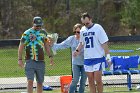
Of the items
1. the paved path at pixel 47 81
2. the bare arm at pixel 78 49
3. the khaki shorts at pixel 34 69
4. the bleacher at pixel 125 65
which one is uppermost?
the bare arm at pixel 78 49

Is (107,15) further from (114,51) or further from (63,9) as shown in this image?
(114,51)

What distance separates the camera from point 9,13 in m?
44.6

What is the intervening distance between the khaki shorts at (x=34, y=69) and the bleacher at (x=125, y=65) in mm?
3230

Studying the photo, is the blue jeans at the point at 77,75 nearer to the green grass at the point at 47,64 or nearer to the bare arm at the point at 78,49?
the bare arm at the point at 78,49

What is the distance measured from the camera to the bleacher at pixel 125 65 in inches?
519

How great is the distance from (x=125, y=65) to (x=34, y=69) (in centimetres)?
406

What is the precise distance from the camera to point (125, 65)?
13539 mm

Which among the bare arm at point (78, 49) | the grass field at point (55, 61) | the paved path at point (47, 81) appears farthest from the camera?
the grass field at point (55, 61)

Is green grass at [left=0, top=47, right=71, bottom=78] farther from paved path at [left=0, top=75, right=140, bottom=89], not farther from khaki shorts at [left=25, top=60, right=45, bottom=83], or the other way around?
khaki shorts at [left=25, top=60, right=45, bottom=83]

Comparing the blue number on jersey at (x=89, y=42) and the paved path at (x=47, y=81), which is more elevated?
the blue number on jersey at (x=89, y=42)

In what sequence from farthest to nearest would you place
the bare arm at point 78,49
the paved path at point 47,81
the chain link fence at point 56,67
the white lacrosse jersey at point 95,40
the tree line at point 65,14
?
the tree line at point 65,14, the paved path at point 47,81, the chain link fence at point 56,67, the bare arm at point 78,49, the white lacrosse jersey at point 95,40

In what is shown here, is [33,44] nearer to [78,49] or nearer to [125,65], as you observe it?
[78,49]

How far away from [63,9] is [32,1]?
10.9 ft

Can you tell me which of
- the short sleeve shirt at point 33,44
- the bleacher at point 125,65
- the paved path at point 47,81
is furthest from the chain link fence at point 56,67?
the short sleeve shirt at point 33,44
